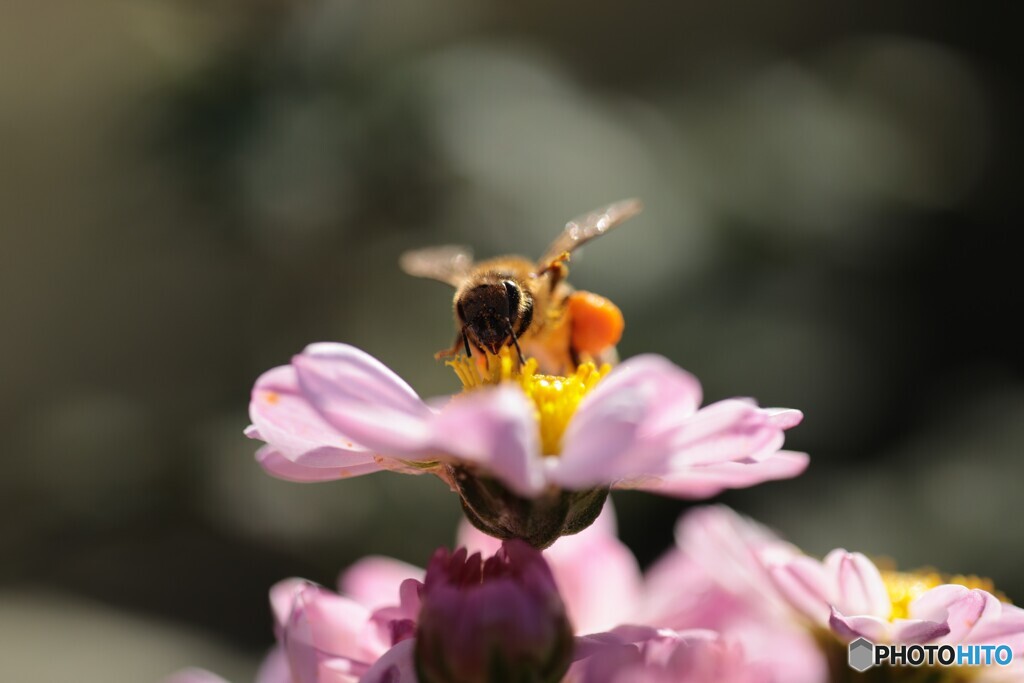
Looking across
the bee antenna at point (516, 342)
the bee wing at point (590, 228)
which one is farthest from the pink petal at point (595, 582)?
the bee wing at point (590, 228)

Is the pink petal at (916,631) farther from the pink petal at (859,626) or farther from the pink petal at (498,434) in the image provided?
the pink petal at (498,434)

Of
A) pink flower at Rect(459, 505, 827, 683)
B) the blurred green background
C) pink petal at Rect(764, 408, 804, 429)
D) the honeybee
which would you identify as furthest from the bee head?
the blurred green background

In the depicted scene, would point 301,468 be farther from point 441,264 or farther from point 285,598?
point 441,264

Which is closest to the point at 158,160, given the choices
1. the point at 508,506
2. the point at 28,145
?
the point at 508,506

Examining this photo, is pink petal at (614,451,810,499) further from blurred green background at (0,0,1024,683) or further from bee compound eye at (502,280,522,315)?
blurred green background at (0,0,1024,683)

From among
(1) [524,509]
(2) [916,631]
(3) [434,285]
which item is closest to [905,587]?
(2) [916,631]

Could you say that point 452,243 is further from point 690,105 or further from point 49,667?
point 49,667
